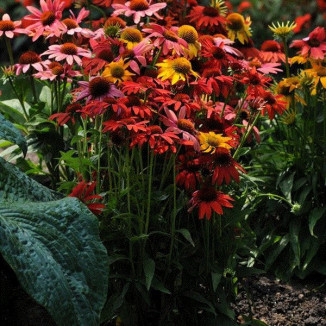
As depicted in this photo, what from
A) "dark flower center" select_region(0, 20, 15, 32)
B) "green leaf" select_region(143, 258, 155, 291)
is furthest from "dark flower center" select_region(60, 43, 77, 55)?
"green leaf" select_region(143, 258, 155, 291)

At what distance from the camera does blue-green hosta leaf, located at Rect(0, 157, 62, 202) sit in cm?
186

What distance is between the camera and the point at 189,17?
305cm

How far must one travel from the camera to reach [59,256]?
65.2 inches

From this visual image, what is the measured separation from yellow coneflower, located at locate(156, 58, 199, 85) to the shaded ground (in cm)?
93

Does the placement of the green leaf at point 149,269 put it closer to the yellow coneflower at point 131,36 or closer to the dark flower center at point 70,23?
the yellow coneflower at point 131,36

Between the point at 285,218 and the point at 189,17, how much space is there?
0.97m

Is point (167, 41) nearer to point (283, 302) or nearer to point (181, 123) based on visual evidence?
point (181, 123)

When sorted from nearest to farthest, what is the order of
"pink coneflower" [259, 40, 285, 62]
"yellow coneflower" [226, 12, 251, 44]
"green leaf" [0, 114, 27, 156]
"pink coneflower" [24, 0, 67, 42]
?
"green leaf" [0, 114, 27, 156] < "pink coneflower" [24, 0, 67, 42] < "yellow coneflower" [226, 12, 251, 44] < "pink coneflower" [259, 40, 285, 62]

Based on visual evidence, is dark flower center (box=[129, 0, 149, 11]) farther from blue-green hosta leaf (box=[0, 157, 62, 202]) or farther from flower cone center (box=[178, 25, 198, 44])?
blue-green hosta leaf (box=[0, 157, 62, 202])

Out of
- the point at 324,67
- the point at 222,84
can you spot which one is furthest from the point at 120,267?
the point at 324,67

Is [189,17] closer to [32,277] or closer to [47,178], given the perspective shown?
[47,178]

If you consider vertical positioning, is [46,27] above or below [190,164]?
above

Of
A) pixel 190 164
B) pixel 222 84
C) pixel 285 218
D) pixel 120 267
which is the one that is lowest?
pixel 285 218

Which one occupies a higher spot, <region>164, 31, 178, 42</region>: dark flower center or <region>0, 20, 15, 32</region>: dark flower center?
<region>164, 31, 178, 42</region>: dark flower center
